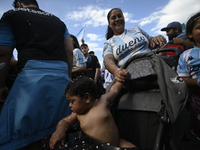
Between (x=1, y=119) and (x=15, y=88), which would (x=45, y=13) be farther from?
(x=1, y=119)

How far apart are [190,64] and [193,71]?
0.09 m

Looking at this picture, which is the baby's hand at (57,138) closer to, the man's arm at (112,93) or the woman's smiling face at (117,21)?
the man's arm at (112,93)

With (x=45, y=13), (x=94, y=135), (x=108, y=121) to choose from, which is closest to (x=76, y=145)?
(x=94, y=135)

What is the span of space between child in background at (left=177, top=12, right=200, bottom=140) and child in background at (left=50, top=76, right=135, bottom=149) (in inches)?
35.3

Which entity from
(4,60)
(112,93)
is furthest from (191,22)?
(4,60)

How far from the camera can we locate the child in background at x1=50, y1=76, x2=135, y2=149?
126 cm

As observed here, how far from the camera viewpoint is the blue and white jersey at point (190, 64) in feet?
5.86

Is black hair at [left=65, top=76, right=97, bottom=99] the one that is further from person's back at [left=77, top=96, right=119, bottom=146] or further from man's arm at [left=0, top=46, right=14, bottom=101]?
man's arm at [left=0, top=46, right=14, bottom=101]

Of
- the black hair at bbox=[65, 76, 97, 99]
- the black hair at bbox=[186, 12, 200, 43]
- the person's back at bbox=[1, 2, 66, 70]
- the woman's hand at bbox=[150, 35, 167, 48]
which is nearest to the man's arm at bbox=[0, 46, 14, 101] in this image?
the person's back at bbox=[1, 2, 66, 70]

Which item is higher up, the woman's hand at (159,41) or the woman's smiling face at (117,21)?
the woman's smiling face at (117,21)

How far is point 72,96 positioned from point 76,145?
40cm

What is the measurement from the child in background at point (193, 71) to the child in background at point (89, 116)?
0.90m

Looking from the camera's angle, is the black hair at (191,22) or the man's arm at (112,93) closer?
the man's arm at (112,93)

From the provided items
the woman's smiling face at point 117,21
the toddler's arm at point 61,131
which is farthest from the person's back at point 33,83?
the woman's smiling face at point 117,21
